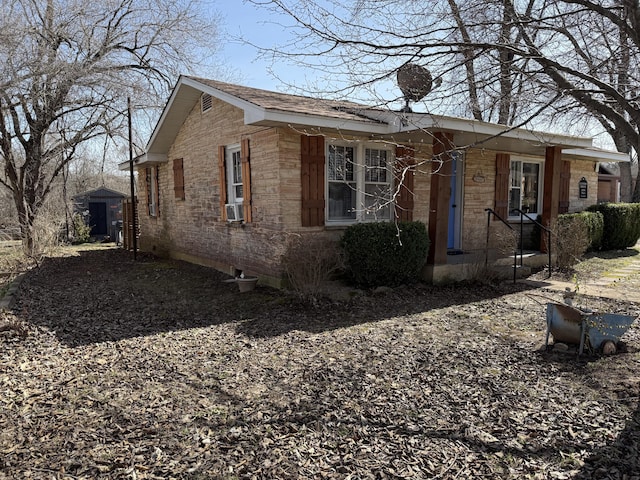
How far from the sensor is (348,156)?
8.16m

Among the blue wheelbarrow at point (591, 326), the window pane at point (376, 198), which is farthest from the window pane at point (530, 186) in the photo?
the blue wheelbarrow at point (591, 326)

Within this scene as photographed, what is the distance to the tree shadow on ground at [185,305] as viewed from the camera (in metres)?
5.67

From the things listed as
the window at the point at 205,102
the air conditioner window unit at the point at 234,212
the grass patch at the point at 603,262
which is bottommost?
the grass patch at the point at 603,262

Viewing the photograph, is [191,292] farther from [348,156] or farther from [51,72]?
[51,72]

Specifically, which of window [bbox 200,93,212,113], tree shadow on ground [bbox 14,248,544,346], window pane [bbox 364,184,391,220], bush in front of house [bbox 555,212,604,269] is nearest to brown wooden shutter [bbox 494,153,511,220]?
bush in front of house [bbox 555,212,604,269]

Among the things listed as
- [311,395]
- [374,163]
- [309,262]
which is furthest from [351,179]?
[311,395]

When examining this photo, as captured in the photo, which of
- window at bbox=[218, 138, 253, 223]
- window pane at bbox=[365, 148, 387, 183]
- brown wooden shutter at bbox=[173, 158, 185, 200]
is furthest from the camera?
brown wooden shutter at bbox=[173, 158, 185, 200]

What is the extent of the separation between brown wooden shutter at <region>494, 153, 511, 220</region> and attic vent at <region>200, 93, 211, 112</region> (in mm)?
6522

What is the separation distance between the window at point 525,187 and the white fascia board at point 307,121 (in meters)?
5.00

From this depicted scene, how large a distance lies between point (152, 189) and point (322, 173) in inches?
305

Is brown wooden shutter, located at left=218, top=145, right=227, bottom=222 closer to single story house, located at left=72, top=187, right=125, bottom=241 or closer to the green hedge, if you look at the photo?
the green hedge

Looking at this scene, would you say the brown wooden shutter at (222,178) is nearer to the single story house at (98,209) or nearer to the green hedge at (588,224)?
the green hedge at (588,224)

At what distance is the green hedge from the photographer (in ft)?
30.7

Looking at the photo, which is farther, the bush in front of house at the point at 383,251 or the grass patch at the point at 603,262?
the grass patch at the point at 603,262
